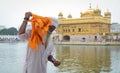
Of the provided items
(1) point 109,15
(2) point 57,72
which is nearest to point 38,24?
(2) point 57,72

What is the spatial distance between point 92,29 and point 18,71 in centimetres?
3535

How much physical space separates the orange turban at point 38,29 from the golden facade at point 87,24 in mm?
40949

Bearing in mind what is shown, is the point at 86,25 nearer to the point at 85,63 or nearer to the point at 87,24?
the point at 87,24

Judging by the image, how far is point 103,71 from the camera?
28.9 ft

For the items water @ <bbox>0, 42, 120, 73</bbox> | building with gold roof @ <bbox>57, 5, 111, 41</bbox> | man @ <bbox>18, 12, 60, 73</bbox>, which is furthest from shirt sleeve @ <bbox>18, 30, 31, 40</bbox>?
building with gold roof @ <bbox>57, 5, 111, 41</bbox>

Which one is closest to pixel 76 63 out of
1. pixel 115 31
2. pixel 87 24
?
pixel 87 24

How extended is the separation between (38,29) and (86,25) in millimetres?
41709

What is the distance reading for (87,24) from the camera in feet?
145

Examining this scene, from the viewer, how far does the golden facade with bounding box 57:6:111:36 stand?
44.0 meters

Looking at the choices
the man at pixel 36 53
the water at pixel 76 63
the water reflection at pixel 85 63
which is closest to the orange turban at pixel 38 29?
the man at pixel 36 53

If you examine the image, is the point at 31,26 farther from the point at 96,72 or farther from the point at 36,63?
the point at 96,72

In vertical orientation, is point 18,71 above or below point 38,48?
below

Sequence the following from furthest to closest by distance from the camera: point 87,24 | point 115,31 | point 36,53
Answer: point 115,31 → point 87,24 → point 36,53


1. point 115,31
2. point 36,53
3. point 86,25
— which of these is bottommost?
point 115,31
